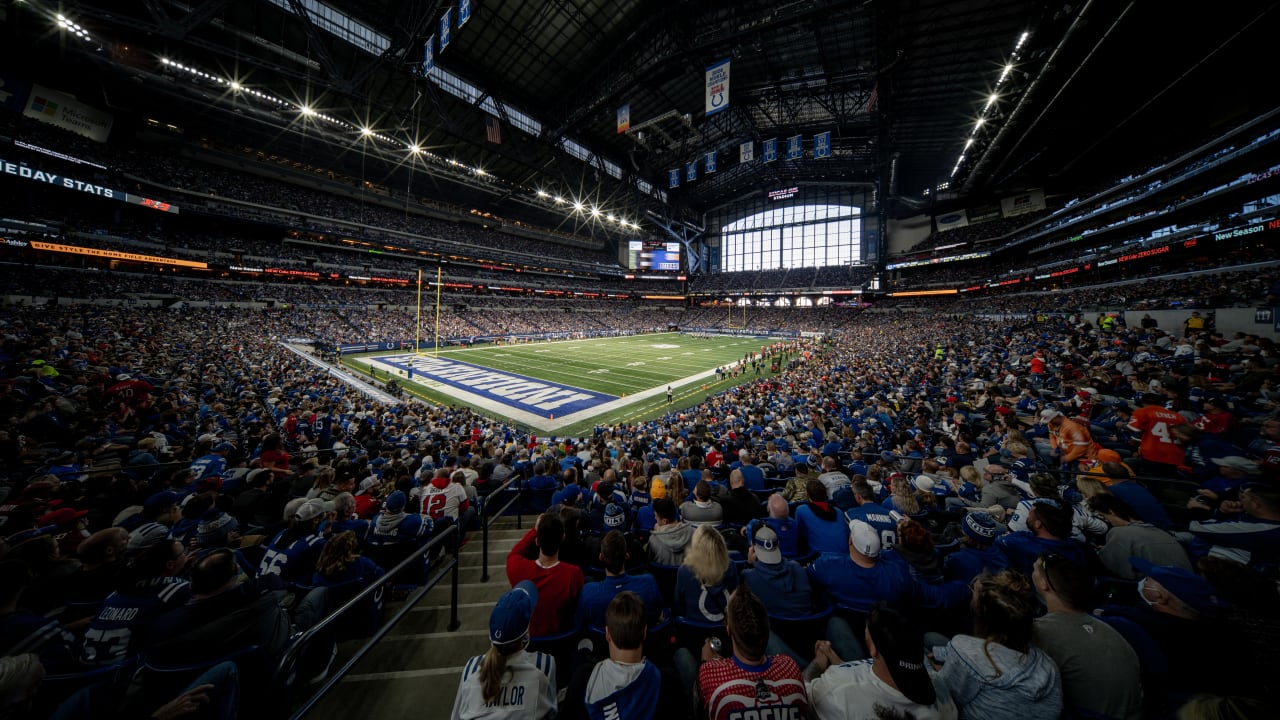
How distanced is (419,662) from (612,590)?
6.48ft

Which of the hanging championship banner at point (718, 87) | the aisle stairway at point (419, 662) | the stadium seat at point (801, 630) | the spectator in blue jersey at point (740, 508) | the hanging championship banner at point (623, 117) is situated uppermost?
the hanging championship banner at point (623, 117)

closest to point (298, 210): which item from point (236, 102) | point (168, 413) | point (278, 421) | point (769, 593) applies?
point (236, 102)

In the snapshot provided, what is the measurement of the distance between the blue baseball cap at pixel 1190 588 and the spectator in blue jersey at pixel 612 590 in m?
3.19

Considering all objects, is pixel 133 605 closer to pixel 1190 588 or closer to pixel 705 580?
pixel 705 580

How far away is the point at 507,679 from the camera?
184 cm

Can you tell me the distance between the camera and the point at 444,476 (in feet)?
19.9

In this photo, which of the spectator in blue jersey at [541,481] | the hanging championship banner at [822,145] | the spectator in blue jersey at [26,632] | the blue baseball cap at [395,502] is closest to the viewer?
the spectator in blue jersey at [26,632]

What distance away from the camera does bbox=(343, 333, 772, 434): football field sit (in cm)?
1877

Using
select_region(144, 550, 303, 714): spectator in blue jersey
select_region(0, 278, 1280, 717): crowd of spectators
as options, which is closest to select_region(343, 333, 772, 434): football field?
select_region(0, 278, 1280, 717): crowd of spectators

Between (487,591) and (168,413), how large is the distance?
10159 mm

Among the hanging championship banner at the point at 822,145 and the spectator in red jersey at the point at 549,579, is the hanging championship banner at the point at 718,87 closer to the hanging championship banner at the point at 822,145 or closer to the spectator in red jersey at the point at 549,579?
the hanging championship banner at the point at 822,145

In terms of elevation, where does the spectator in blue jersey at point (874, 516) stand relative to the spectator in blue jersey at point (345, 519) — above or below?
above

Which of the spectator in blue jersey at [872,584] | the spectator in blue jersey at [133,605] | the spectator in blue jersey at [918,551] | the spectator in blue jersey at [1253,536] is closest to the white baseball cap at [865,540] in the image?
the spectator in blue jersey at [872,584]

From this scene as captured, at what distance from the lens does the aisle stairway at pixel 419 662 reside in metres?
2.75
